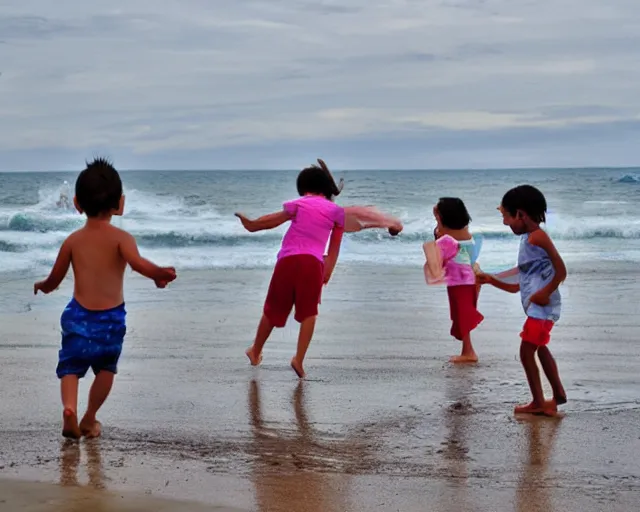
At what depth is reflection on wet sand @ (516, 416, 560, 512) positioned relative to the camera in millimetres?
4070

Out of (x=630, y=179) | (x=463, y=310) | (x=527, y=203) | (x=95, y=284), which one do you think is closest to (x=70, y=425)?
(x=95, y=284)

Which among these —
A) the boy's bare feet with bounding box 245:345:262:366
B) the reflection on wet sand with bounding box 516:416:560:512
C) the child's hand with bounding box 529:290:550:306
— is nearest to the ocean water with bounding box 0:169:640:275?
the boy's bare feet with bounding box 245:345:262:366

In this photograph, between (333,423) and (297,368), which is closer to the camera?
(333,423)

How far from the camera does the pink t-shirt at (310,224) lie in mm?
6984

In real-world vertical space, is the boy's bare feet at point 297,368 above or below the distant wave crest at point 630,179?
below

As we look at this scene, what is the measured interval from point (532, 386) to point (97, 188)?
99.3 inches

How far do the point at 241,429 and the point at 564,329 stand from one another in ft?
14.0

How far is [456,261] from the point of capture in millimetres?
8008

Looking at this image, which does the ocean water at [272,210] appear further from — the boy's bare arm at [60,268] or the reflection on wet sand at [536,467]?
the boy's bare arm at [60,268]

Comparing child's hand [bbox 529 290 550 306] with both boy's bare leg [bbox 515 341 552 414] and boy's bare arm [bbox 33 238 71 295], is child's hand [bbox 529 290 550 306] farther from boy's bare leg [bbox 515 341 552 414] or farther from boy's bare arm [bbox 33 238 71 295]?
boy's bare arm [bbox 33 238 71 295]

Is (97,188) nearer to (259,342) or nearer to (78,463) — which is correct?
(78,463)

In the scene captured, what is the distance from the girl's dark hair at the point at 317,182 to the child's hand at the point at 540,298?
1.85 m

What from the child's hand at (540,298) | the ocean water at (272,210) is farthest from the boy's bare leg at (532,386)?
the ocean water at (272,210)

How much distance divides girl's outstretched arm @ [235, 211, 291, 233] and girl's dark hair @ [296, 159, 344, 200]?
33cm
